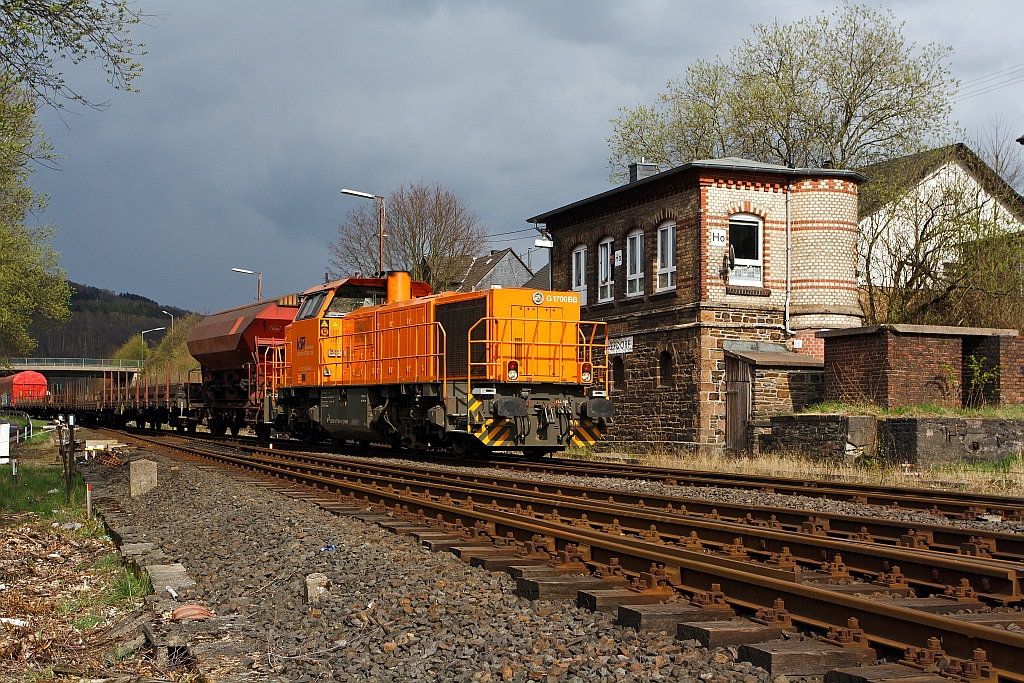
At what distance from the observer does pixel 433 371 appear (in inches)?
693

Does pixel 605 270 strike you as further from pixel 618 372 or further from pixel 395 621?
pixel 395 621

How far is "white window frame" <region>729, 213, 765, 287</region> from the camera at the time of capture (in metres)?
23.8

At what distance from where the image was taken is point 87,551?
9.81 meters

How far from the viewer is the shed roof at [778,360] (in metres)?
22.0

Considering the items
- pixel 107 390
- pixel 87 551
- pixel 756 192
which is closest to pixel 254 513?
pixel 87 551

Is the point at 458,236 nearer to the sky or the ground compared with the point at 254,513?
nearer to the sky

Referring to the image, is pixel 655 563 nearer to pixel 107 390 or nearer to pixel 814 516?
pixel 814 516

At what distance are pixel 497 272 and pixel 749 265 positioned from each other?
39267 mm

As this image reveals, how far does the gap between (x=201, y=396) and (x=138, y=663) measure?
1054 inches

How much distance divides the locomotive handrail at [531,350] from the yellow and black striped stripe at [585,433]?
774 millimetres

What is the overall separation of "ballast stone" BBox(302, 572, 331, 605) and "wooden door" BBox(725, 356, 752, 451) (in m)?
16.8

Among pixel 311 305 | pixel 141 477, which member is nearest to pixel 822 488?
pixel 141 477

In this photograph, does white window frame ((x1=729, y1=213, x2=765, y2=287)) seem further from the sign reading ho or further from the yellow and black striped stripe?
the yellow and black striped stripe

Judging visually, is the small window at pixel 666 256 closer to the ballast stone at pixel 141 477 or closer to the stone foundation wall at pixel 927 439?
the stone foundation wall at pixel 927 439
